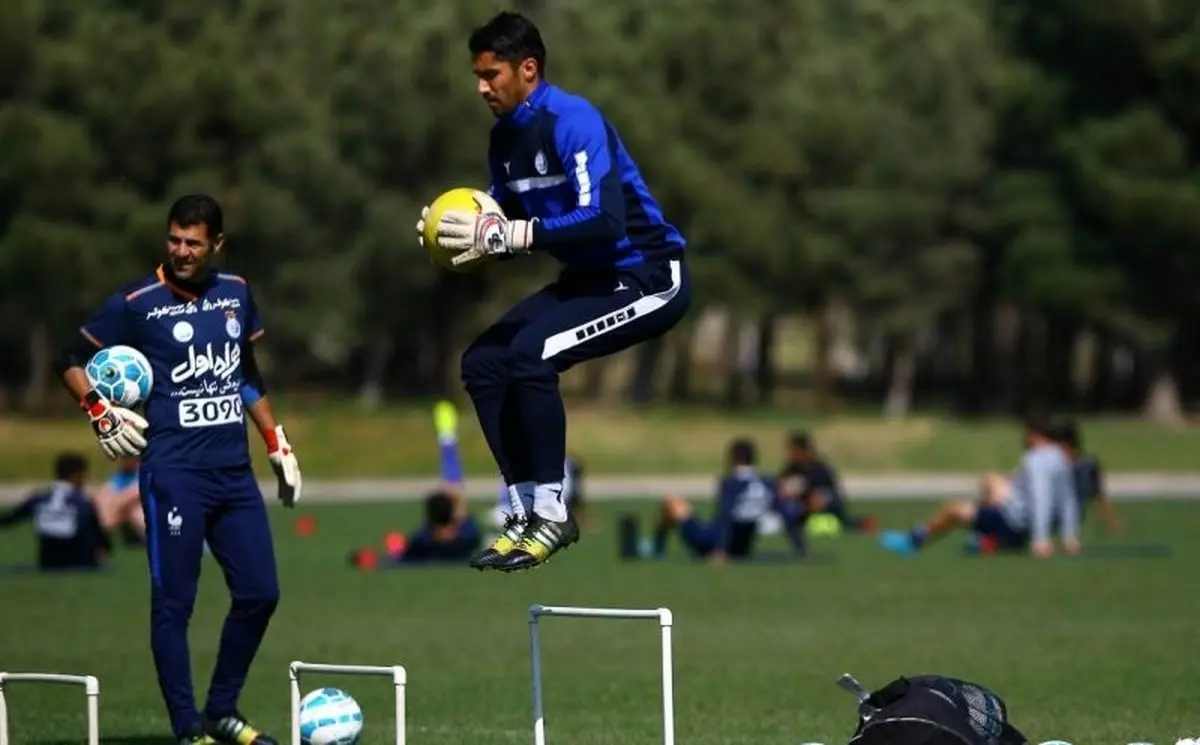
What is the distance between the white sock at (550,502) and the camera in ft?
35.1

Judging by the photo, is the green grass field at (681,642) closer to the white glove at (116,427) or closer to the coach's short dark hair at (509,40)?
the white glove at (116,427)

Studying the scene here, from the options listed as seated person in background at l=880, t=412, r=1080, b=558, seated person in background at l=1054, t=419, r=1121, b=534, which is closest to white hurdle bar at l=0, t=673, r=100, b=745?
seated person in background at l=880, t=412, r=1080, b=558

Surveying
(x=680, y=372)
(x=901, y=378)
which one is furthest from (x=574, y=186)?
(x=901, y=378)

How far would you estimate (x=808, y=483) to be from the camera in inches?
1298

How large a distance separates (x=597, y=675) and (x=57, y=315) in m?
47.8

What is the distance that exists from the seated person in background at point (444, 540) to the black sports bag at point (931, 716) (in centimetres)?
1762

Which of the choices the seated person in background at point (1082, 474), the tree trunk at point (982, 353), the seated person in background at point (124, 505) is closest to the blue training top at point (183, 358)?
the seated person in background at point (1082, 474)

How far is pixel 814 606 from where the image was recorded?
21922 mm

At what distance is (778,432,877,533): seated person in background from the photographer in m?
32.2

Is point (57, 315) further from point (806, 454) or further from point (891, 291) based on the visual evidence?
point (806, 454)

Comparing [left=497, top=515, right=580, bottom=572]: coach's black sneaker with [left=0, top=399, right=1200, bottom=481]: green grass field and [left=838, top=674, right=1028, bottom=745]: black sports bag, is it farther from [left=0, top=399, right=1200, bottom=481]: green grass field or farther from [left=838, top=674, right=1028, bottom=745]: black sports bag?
[left=0, top=399, right=1200, bottom=481]: green grass field

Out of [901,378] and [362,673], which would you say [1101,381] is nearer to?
[901,378]

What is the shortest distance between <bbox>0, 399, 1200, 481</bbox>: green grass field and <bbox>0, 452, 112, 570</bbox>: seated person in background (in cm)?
2338

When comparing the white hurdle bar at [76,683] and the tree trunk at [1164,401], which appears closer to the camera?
the white hurdle bar at [76,683]
